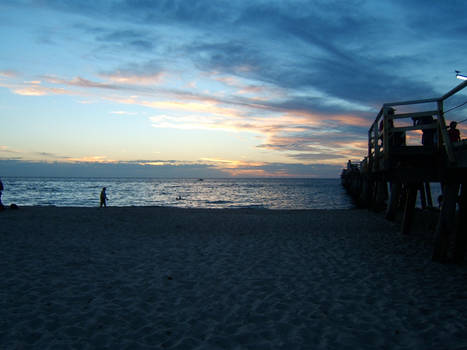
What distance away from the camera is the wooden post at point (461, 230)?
269 inches

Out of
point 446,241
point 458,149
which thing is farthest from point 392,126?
point 446,241

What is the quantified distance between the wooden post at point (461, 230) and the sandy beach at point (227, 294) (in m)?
0.36

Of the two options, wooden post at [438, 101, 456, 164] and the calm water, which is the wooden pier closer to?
wooden post at [438, 101, 456, 164]

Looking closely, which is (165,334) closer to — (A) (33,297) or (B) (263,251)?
(A) (33,297)

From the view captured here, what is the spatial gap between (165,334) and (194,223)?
408 inches

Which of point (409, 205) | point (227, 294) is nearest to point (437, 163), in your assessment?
point (409, 205)

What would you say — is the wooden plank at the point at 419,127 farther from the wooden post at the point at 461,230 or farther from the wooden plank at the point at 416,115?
the wooden post at the point at 461,230

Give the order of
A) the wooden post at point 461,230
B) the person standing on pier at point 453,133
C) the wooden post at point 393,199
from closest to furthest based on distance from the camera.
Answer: the wooden post at point 461,230, the person standing on pier at point 453,133, the wooden post at point 393,199

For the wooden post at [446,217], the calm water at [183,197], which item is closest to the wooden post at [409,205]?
the wooden post at [446,217]

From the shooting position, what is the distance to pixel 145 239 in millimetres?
10633

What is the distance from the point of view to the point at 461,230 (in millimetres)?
7059

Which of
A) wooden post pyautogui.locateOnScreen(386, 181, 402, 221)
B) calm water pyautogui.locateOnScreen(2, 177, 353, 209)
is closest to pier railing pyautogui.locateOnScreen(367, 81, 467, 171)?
wooden post pyautogui.locateOnScreen(386, 181, 402, 221)

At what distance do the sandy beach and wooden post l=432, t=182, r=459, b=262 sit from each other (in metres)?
0.59

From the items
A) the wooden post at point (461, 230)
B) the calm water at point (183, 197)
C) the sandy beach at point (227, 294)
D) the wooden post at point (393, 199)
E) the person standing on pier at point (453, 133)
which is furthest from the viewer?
the calm water at point (183, 197)
